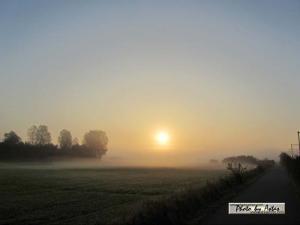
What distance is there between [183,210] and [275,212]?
14.6ft

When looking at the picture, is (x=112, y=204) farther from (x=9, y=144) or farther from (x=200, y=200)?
(x=9, y=144)

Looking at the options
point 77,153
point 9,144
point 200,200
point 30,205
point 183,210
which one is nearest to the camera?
point 183,210

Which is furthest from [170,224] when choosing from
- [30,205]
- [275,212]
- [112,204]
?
[30,205]

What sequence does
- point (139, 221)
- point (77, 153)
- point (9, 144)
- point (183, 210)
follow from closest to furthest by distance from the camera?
point (139, 221)
point (183, 210)
point (9, 144)
point (77, 153)

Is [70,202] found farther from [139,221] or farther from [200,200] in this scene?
[139,221]

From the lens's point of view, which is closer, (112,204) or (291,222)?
(291,222)

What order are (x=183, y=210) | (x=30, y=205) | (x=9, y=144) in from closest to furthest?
(x=183, y=210) < (x=30, y=205) < (x=9, y=144)

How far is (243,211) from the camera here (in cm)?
2092

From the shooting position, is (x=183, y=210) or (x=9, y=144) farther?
(x=9, y=144)

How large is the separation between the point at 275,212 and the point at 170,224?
647 centimetres

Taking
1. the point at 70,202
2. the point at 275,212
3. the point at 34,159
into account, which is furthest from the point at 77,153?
the point at 275,212

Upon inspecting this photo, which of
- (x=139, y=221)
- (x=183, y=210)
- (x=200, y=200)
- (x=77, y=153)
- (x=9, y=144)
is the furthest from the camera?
Result: (x=77, y=153)

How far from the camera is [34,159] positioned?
554ft

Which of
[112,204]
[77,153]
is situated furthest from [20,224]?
[77,153]
